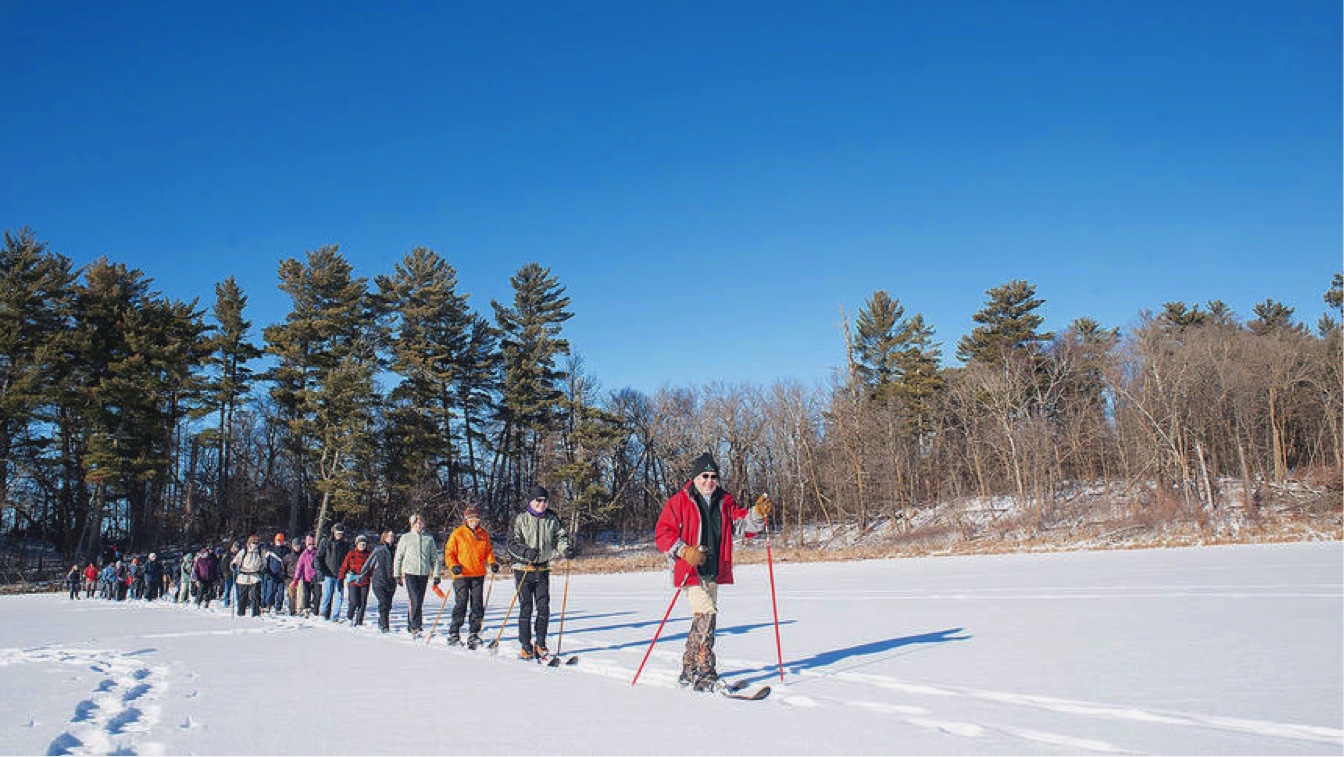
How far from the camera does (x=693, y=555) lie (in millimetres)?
6523

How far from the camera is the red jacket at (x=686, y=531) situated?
6.72m

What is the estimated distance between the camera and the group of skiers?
673 cm

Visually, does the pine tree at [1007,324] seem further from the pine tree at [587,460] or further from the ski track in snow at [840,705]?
the ski track in snow at [840,705]

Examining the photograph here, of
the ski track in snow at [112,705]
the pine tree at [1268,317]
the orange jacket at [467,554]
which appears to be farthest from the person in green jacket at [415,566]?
the pine tree at [1268,317]

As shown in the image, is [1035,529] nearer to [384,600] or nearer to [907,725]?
[384,600]

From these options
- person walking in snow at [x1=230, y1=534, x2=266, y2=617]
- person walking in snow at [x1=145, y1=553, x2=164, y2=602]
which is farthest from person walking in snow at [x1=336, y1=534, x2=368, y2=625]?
person walking in snow at [x1=145, y1=553, x2=164, y2=602]

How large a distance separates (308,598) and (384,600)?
533cm

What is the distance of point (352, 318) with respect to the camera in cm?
4212

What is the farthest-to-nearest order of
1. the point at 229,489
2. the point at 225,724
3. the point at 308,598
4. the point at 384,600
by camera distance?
the point at 229,489, the point at 308,598, the point at 384,600, the point at 225,724

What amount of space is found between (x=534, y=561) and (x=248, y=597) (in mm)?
12267

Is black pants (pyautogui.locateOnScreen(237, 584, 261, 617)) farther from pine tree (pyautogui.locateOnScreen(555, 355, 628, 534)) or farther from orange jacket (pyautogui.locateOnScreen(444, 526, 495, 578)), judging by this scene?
pine tree (pyautogui.locateOnScreen(555, 355, 628, 534))

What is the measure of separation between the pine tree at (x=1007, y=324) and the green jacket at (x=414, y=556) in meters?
42.4

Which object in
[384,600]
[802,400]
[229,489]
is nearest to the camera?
[384,600]

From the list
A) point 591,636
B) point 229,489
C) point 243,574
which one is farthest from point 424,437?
point 591,636
